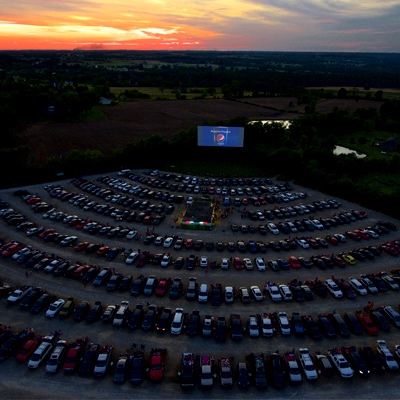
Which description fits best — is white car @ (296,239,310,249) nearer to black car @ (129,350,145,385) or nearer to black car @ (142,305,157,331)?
black car @ (142,305,157,331)

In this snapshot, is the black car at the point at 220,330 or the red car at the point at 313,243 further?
the red car at the point at 313,243

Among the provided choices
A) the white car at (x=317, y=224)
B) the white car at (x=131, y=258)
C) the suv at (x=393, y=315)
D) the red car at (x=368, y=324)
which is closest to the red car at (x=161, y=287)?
the white car at (x=131, y=258)

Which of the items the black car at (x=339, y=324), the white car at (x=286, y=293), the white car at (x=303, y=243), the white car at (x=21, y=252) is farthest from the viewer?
the white car at (x=303, y=243)

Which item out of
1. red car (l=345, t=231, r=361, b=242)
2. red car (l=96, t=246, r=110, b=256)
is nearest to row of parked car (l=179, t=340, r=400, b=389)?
red car (l=96, t=246, r=110, b=256)

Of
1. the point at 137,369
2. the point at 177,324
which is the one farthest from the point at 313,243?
the point at 137,369

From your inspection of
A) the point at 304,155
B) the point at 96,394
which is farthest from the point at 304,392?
the point at 304,155

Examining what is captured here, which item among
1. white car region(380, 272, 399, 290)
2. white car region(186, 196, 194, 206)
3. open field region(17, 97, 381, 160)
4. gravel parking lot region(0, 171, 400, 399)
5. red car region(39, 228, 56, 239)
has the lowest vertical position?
gravel parking lot region(0, 171, 400, 399)

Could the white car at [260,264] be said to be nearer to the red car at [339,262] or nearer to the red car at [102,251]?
the red car at [339,262]

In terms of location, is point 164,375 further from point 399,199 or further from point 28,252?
point 399,199
